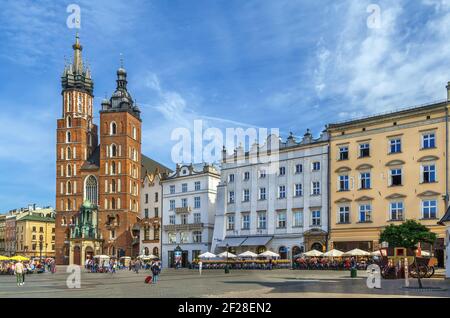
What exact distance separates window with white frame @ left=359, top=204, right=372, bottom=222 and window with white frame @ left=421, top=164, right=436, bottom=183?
21.2 ft

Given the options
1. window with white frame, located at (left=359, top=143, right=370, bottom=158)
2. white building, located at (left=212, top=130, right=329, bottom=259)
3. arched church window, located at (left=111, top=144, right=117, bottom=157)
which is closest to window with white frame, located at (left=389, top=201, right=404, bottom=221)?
window with white frame, located at (left=359, top=143, right=370, bottom=158)

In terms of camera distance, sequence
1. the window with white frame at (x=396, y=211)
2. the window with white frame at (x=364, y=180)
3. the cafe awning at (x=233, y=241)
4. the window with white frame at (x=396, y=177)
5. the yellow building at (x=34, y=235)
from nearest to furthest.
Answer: the window with white frame at (x=396, y=211)
the window with white frame at (x=396, y=177)
the window with white frame at (x=364, y=180)
the cafe awning at (x=233, y=241)
the yellow building at (x=34, y=235)

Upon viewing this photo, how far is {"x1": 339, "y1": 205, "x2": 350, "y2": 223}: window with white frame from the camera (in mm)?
58781

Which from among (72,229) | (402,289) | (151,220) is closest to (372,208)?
(402,289)

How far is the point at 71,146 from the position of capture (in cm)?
10206

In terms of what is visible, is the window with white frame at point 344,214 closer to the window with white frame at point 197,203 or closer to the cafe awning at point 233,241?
the cafe awning at point 233,241

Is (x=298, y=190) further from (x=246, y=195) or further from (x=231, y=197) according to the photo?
(x=231, y=197)

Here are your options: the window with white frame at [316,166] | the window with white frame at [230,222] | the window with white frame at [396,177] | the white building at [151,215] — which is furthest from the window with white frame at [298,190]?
the white building at [151,215]

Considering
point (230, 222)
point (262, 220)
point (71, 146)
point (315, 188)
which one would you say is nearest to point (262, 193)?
point (262, 220)

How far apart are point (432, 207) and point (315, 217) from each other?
13422 millimetres

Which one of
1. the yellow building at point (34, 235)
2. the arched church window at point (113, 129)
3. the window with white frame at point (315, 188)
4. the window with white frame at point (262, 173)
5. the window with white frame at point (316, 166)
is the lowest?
the yellow building at point (34, 235)

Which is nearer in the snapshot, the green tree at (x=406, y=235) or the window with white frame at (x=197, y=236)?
the green tree at (x=406, y=235)

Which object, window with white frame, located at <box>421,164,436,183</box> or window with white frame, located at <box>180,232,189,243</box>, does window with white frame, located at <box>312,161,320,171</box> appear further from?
window with white frame, located at <box>180,232,189,243</box>

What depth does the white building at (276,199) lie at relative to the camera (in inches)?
2437
